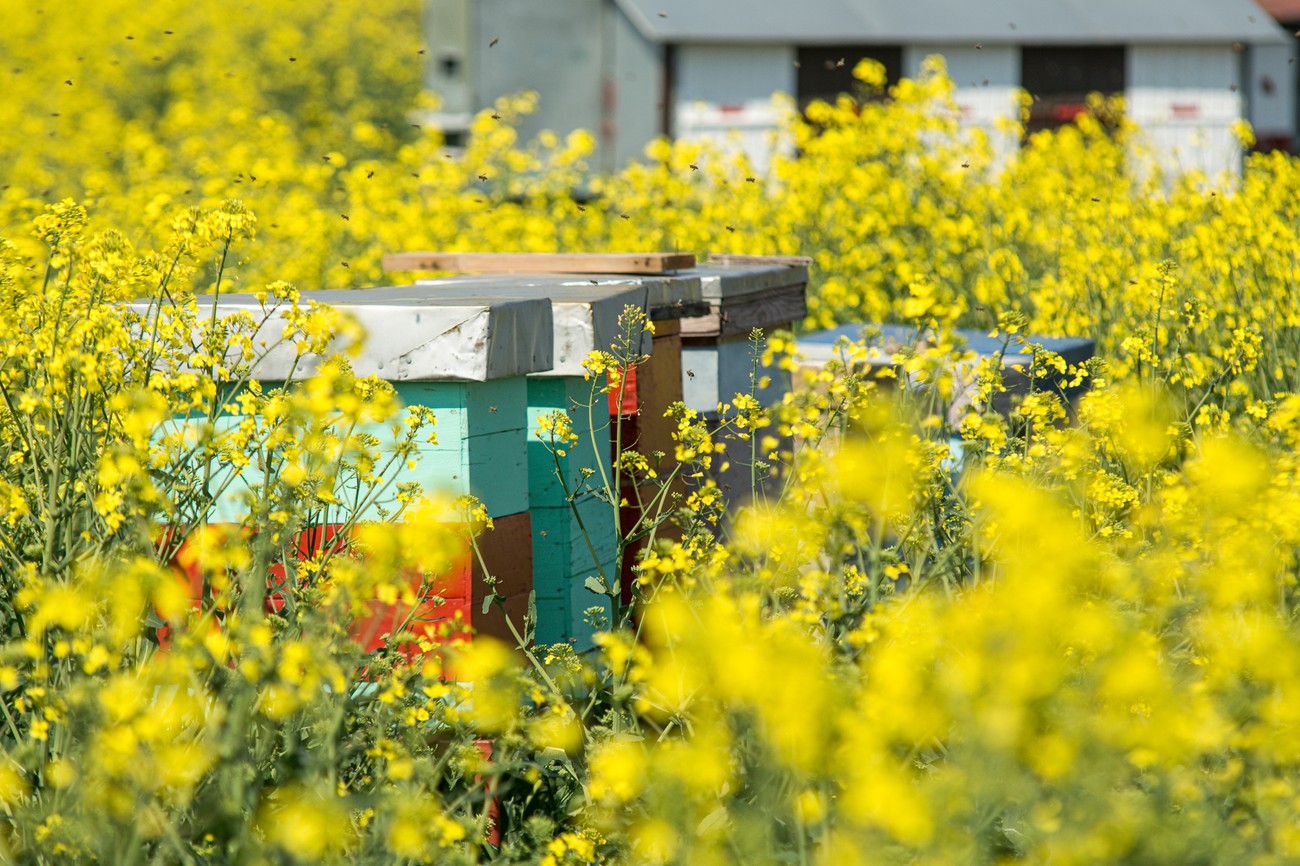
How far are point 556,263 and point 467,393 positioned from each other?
1654mm

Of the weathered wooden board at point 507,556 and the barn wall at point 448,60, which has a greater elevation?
the barn wall at point 448,60

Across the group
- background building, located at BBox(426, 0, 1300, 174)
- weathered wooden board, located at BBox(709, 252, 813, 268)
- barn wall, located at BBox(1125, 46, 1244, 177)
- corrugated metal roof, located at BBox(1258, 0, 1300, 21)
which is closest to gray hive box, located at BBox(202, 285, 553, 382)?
weathered wooden board, located at BBox(709, 252, 813, 268)

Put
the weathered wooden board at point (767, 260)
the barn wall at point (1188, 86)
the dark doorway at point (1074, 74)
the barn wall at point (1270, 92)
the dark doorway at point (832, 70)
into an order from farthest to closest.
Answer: the barn wall at point (1270, 92)
the dark doorway at point (1074, 74)
the barn wall at point (1188, 86)
the dark doorway at point (832, 70)
the weathered wooden board at point (767, 260)

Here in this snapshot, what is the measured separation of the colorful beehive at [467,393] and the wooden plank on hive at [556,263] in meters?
1.26

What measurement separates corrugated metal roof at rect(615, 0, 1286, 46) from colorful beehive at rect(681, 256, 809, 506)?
1273 centimetres

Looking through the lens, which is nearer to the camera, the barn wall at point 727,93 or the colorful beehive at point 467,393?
the colorful beehive at point 467,393

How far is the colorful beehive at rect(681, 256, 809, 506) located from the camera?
4.39m

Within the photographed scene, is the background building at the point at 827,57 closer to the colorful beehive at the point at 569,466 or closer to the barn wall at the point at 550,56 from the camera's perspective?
the barn wall at the point at 550,56

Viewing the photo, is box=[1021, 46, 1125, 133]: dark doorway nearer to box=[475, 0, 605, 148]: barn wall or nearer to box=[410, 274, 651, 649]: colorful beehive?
box=[475, 0, 605, 148]: barn wall

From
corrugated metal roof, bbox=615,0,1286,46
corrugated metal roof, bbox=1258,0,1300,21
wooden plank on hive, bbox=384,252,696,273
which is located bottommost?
wooden plank on hive, bbox=384,252,696,273

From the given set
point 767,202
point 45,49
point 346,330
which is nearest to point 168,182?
point 767,202

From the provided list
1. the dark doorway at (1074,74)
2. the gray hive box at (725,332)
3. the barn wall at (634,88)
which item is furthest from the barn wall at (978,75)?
the gray hive box at (725,332)

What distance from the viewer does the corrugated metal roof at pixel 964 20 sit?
17156 mm

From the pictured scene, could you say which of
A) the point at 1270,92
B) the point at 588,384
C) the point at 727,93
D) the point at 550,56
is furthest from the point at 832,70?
the point at 588,384
